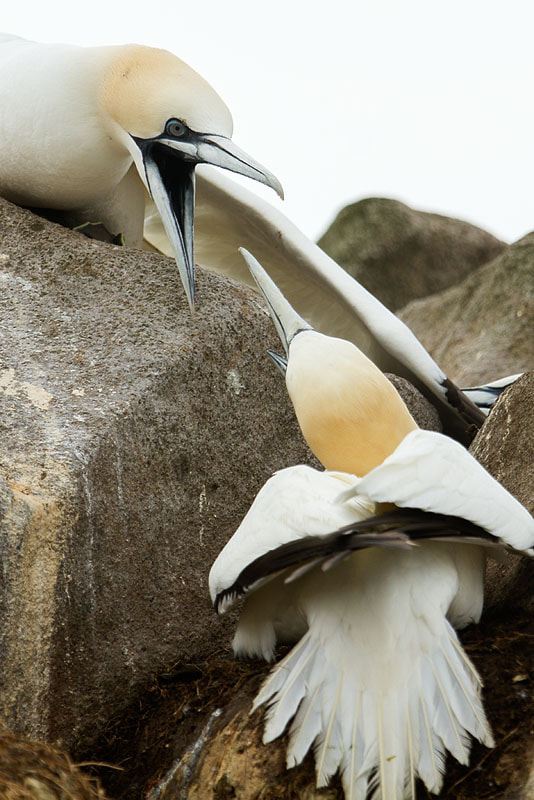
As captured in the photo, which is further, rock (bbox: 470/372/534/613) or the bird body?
rock (bbox: 470/372/534/613)

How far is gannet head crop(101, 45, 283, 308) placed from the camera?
346 centimetres

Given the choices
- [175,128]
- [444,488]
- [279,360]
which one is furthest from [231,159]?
[444,488]

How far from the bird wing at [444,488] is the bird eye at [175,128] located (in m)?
1.37

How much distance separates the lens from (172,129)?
351cm

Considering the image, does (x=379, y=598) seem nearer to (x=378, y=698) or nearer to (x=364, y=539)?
(x=378, y=698)

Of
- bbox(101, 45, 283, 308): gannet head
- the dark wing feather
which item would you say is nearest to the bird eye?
bbox(101, 45, 283, 308): gannet head

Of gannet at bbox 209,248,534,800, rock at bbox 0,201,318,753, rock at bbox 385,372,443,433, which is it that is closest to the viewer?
gannet at bbox 209,248,534,800

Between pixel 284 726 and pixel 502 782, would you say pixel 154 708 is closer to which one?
pixel 284 726

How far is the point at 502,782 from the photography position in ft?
8.29

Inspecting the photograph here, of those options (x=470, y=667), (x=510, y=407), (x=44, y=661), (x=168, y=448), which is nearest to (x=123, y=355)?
(x=168, y=448)

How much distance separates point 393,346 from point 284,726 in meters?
2.24

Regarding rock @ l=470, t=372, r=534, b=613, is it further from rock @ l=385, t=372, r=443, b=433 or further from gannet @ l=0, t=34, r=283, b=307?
gannet @ l=0, t=34, r=283, b=307

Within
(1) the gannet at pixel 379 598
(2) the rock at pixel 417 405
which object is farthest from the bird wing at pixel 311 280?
(1) the gannet at pixel 379 598

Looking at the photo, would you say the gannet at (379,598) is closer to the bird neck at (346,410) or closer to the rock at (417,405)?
the bird neck at (346,410)
